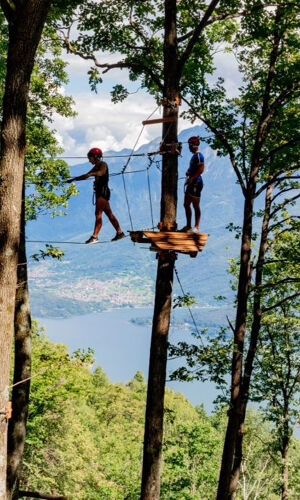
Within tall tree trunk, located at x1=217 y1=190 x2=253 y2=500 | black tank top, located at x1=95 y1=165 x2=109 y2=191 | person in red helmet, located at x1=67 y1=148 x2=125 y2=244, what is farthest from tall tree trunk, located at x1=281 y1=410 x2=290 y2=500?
black tank top, located at x1=95 y1=165 x2=109 y2=191

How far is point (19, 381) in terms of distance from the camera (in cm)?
714

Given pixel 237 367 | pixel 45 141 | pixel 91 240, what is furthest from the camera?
pixel 45 141

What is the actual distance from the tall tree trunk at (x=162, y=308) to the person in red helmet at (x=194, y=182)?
0.62m

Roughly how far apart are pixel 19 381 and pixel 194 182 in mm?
4088

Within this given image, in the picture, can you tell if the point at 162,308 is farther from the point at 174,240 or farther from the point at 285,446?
the point at 285,446

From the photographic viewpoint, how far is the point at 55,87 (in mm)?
15719

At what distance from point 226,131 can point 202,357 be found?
5.65 metres

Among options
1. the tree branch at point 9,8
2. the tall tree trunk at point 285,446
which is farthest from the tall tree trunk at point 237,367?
the tall tree trunk at point 285,446

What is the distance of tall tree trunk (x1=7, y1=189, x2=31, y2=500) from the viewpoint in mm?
6945

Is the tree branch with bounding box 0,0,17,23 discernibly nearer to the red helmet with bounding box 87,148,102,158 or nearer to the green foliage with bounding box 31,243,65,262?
the red helmet with bounding box 87,148,102,158

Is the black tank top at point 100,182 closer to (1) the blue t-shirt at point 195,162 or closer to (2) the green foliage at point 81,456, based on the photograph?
(1) the blue t-shirt at point 195,162

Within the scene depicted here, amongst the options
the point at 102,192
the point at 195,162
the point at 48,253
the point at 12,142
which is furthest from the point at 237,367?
the point at 12,142

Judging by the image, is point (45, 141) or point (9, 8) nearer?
point (9, 8)

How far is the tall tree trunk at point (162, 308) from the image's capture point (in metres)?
6.93
